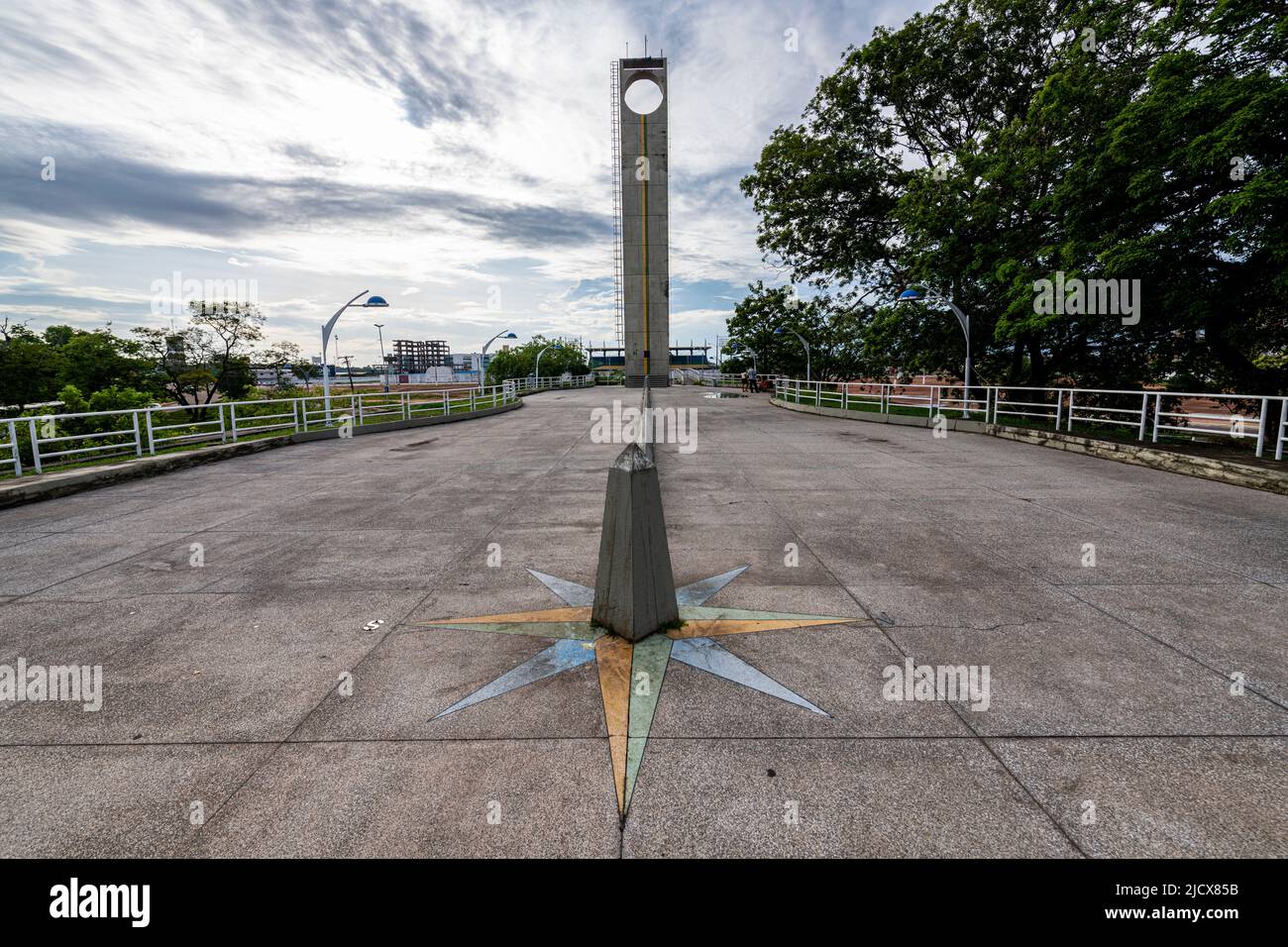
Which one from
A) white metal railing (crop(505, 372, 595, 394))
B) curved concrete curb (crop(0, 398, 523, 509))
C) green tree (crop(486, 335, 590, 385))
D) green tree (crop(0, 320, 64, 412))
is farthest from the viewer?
green tree (crop(486, 335, 590, 385))

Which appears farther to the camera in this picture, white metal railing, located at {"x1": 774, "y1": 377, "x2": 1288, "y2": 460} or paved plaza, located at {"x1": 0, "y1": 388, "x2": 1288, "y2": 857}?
white metal railing, located at {"x1": 774, "y1": 377, "x2": 1288, "y2": 460}

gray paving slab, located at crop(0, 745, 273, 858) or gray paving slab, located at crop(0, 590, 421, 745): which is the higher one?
gray paving slab, located at crop(0, 590, 421, 745)

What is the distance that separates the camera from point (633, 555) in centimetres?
381

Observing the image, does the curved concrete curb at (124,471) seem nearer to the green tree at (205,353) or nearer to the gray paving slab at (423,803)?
the gray paving slab at (423,803)

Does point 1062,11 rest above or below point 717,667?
above

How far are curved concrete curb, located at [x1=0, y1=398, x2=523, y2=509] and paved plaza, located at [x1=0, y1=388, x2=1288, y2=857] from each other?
1798 mm

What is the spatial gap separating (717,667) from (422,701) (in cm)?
172

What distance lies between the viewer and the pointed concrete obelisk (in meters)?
3.82

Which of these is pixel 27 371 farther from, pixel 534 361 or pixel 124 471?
pixel 534 361

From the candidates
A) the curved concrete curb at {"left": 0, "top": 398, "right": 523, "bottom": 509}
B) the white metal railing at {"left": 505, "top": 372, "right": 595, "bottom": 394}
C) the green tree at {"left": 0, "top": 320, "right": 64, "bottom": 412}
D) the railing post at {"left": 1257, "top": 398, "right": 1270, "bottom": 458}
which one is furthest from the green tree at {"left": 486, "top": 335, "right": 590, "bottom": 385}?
the railing post at {"left": 1257, "top": 398, "right": 1270, "bottom": 458}

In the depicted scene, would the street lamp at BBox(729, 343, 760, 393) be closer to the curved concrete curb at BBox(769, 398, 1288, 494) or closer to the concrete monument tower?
the concrete monument tower
